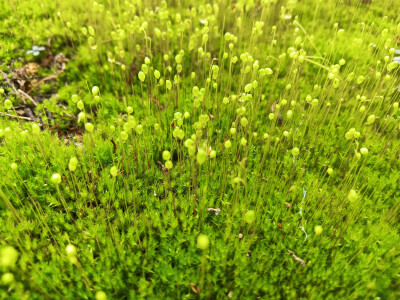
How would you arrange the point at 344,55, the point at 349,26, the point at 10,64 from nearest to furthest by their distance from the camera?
1. the point at 10,64
2. the point at 344,55
3. the point at 349,26

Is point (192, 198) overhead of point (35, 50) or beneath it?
beneath

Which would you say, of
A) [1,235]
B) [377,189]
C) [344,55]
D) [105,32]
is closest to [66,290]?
[1,235]

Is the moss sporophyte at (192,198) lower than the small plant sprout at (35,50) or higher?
lower

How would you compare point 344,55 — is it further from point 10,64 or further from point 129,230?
point 10,64

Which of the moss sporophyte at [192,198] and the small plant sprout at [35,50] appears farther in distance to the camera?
the small plant sprout at [35,50]

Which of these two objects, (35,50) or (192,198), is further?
(35,50)

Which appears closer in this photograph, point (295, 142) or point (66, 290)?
point (66, 290)

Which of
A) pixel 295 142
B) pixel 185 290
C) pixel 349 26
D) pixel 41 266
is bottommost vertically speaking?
pixel 185 290

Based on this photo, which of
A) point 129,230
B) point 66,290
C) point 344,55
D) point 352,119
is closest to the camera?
point 66,290

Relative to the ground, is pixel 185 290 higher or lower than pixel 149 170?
lower

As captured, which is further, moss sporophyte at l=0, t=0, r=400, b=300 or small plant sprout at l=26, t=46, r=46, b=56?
small plant sprout at l=26, t=46, r=46, b=56

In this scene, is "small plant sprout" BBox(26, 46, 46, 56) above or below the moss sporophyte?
above
